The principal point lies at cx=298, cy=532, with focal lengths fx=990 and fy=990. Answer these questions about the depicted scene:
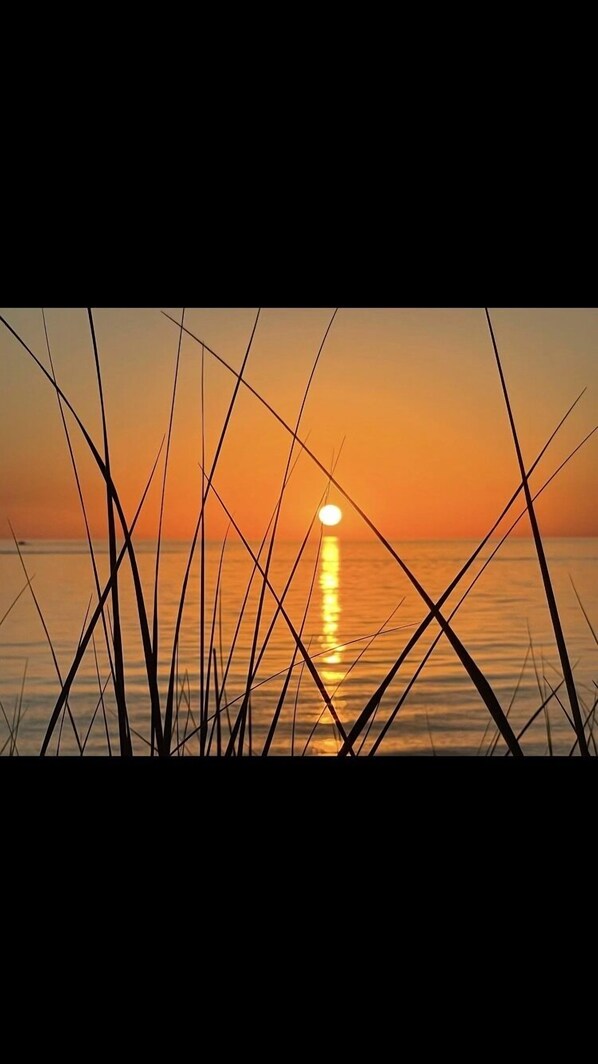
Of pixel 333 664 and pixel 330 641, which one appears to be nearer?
pixel 330 641

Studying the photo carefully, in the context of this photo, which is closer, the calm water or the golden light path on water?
the golden light path on water

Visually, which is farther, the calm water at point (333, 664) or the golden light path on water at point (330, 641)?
the calm water at point (333, 664)
